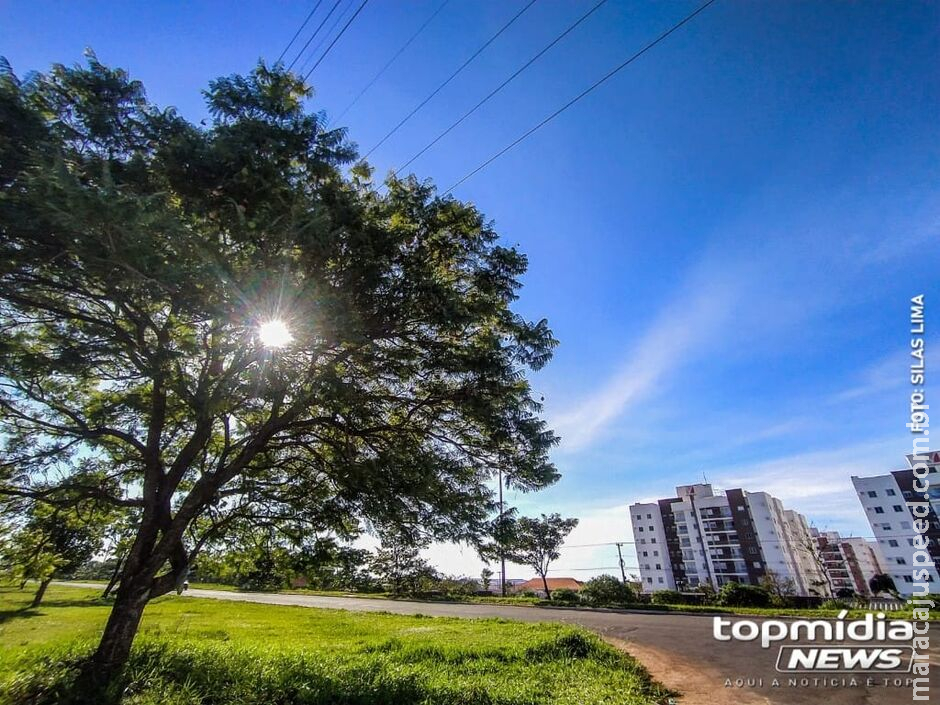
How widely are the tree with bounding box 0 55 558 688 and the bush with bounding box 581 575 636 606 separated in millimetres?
28306

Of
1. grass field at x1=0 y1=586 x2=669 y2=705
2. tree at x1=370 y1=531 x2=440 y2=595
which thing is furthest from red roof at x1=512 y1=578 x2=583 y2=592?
tree at x1=370 y1=531 x2=440 y2=595

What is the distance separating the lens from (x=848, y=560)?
8306 cm

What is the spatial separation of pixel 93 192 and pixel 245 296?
1.51 metres

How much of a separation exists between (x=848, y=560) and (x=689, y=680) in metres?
113

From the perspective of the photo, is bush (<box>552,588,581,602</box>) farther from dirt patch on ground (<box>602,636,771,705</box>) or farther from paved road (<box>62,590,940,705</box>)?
dirt patch on ground (<box>602,636,771,705</box>)

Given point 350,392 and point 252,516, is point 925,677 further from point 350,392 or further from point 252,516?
point 252,516

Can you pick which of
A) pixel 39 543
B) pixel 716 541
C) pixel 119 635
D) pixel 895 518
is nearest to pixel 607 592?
pixel 119 635

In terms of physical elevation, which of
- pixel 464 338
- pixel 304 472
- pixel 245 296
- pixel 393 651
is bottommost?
pixel 393 651

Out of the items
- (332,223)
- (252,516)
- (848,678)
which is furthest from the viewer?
(252,516)

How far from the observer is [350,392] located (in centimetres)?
583

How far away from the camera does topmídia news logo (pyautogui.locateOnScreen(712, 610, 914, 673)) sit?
821 centimetres

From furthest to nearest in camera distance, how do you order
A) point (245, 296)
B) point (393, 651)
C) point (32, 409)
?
point (393, 651) < point (32, 409) < point (245, 296)

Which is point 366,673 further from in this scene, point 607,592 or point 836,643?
point 607,592

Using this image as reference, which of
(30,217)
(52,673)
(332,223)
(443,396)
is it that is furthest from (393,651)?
(30,217)
